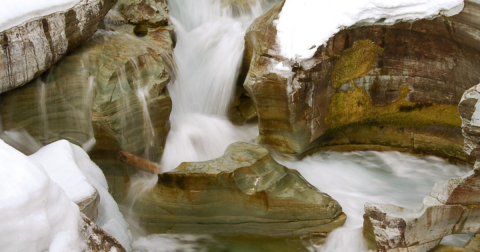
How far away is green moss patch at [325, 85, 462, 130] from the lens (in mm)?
5488

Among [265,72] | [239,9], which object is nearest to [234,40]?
[239,9]

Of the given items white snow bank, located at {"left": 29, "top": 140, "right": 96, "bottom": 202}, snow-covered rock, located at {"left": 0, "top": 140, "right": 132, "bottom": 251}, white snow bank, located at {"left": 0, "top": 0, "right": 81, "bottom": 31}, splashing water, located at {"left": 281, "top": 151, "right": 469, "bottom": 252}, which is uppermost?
white snow bank, located at {"left": 0, "top": 0, "right": 81, "bottom": 31}

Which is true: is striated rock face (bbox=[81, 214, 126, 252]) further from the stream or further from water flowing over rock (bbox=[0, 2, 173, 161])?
water flowing over rock (bbox=[0, 2, 173, 161])

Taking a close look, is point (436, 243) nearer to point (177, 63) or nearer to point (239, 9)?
point (177, 63)

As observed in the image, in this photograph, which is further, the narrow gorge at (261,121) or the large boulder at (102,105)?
the large boulder at (102,105)

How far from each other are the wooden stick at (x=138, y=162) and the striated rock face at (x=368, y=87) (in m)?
1.39

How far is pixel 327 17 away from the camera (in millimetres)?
5238

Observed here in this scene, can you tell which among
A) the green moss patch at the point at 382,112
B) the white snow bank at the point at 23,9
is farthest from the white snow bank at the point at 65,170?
the green moss patch at the point at 382,112

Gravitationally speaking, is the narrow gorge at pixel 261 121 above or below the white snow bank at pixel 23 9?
below

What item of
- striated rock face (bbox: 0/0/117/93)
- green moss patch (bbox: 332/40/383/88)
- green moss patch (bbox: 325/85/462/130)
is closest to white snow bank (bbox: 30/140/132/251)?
striated rock face (bbox: 0/0/117/93)

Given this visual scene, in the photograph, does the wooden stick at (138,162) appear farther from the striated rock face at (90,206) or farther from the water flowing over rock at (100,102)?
the striated rock face at (90,206)

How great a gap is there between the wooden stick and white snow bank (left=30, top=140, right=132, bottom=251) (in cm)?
75

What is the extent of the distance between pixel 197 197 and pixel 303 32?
2221mm

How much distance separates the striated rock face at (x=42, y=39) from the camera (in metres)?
4.34
